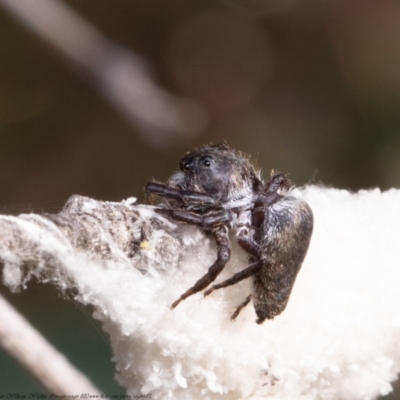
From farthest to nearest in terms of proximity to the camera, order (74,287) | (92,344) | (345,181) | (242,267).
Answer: (345,181) → (92,344) → (242,267) → (74,287)

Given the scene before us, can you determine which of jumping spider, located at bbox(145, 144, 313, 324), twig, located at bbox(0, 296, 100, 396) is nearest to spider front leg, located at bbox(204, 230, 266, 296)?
jumping spider, located at bbox(145, 144, 313, 324)

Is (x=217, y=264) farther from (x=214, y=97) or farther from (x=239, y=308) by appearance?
(x=214, y=97)

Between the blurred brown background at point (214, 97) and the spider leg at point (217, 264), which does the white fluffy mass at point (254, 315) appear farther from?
the blurred brown background at point (214, 97)

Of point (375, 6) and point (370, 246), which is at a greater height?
point (375, 6)

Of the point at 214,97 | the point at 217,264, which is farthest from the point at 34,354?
the point at 214,97

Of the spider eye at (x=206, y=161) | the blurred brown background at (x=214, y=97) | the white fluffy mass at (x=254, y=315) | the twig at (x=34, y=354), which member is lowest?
the twig at (x=34, y=354)

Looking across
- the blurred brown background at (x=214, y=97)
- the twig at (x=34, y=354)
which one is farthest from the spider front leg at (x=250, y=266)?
the blurred brown background at (x=214, y=97)

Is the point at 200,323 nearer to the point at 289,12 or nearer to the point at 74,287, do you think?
the point at 74,287

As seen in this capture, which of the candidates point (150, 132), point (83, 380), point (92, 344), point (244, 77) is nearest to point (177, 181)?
point (83, 380)
